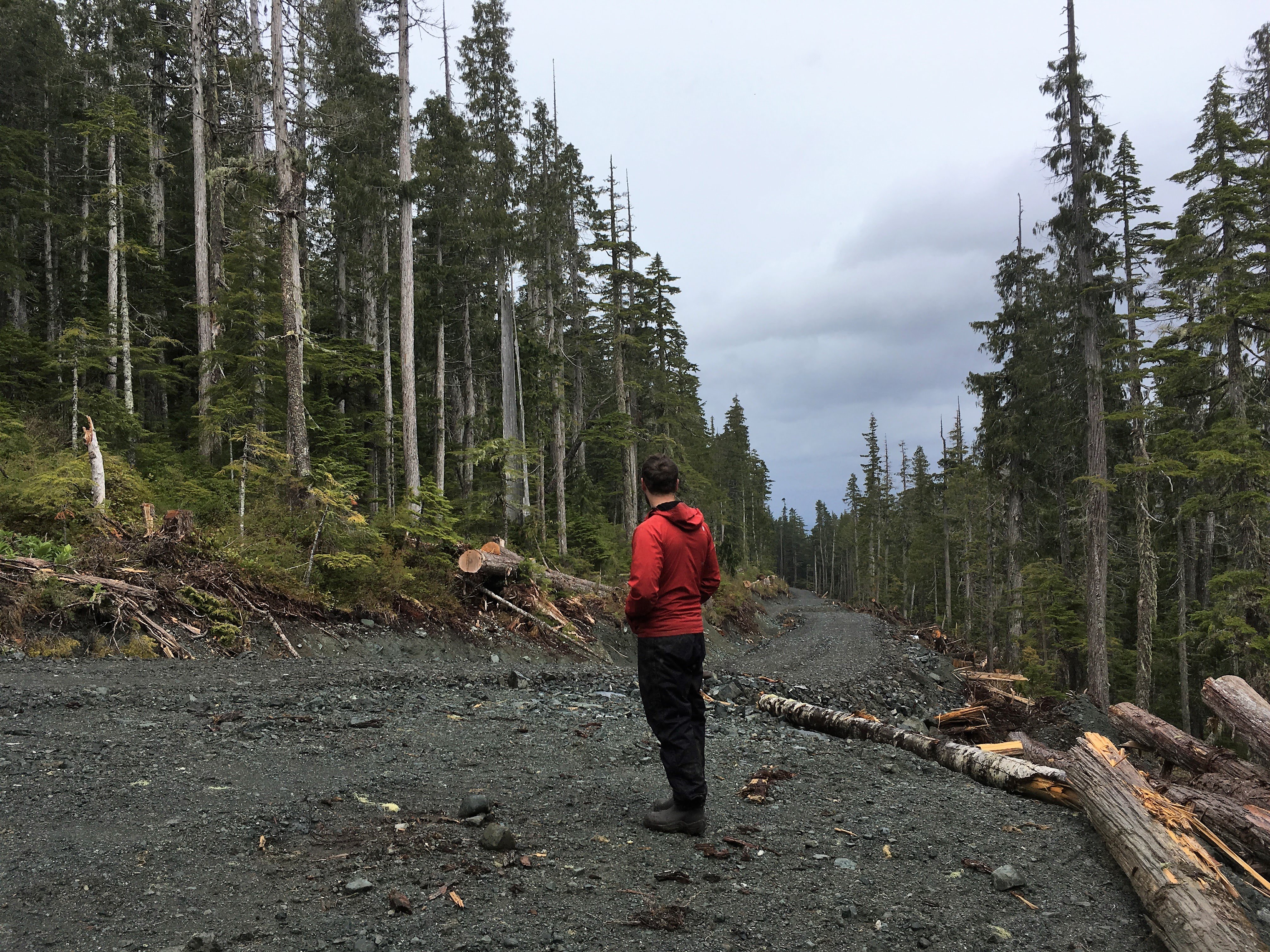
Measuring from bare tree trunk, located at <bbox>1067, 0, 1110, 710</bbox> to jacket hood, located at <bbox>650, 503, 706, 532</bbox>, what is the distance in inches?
672

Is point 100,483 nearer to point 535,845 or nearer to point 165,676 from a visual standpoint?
point 165,676

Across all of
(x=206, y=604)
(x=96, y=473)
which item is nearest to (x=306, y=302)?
(x=96, y=473)

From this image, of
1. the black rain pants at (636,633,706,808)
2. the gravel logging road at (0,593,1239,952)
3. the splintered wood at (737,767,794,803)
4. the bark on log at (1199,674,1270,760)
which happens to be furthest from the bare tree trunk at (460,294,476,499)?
the bark on log at (1199,674,1270,760)

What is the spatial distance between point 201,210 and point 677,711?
21064mm

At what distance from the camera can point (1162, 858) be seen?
11.6 feet

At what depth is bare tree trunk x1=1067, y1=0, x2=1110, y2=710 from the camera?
17.3 metres

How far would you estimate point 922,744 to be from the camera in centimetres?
681

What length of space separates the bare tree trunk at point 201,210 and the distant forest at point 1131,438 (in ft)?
74.7

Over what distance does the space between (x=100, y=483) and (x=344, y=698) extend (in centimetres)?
680

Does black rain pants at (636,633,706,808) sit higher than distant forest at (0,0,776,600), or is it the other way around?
distant forest at (0,0,776,600)

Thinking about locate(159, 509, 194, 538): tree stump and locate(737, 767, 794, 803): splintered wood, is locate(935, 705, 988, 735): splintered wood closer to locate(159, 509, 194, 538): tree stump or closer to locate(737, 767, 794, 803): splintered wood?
locate(737, 767, 794, 803): splintered wood

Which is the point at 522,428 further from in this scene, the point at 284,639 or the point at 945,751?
the point at 945,751

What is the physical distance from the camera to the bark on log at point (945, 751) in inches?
209

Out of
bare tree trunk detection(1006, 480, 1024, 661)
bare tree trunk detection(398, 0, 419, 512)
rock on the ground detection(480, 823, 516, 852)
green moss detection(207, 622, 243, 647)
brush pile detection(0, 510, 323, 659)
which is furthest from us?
bare tree trunk detection(1006, 480, 1024, 661)
